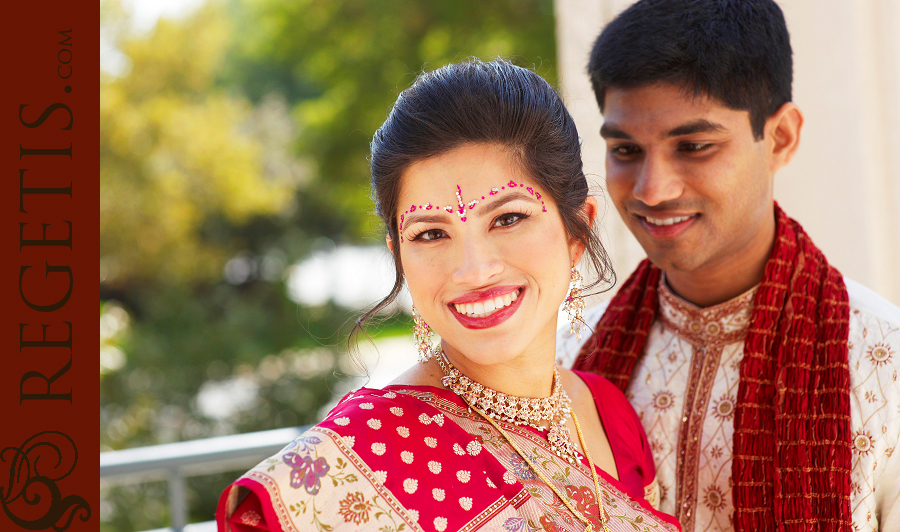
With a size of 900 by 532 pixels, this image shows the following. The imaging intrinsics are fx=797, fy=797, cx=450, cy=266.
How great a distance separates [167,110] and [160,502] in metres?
5.21

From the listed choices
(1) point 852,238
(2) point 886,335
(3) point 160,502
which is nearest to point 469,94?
(2) point 886,335

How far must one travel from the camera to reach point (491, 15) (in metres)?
7.79

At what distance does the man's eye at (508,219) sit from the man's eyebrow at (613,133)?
0.56 meters

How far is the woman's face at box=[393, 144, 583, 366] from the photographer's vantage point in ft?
4.48

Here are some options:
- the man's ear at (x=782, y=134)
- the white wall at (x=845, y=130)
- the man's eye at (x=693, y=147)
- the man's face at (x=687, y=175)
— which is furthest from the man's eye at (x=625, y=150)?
→ the white wall at (x=845, y=130)

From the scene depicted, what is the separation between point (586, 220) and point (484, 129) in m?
0.31

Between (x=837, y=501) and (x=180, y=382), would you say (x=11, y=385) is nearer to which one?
(x=837, y=501)

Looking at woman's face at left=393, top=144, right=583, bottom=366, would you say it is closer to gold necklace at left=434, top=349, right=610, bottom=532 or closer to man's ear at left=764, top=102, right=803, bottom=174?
gold necklace at left=434, top=349, right=610, bottom=532

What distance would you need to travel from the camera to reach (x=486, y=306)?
1.37m

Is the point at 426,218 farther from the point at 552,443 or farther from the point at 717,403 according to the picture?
the point at 717,403

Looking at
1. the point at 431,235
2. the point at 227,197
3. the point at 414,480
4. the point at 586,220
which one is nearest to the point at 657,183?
the point at 586,220

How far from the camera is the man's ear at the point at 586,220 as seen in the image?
1.53 metres

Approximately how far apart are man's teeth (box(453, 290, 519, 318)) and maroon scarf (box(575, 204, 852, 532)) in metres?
0.72

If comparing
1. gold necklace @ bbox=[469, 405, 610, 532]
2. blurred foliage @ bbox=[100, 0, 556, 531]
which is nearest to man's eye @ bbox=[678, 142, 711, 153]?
gold necklace @ bbox=[469, 405, 610, 532]
